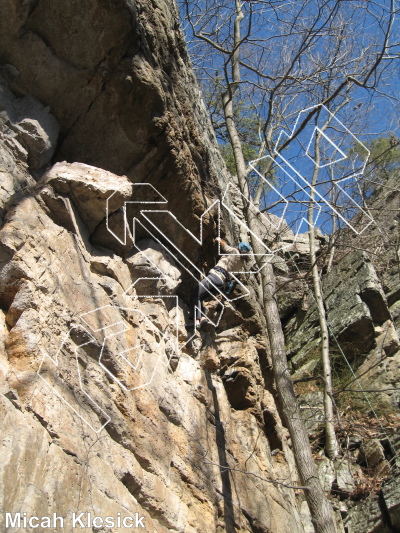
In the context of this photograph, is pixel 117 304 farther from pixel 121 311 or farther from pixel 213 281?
pixel 213 281

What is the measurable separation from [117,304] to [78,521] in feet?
7.10

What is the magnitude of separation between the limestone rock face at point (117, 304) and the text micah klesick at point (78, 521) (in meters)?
0.04

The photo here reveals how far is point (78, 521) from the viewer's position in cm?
324

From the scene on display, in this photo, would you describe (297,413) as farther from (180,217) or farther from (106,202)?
(106,202)

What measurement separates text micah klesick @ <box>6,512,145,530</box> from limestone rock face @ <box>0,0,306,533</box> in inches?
1.7

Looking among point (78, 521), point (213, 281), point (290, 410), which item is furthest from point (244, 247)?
point (78, 521)

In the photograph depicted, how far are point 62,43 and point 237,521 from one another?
4.87 m

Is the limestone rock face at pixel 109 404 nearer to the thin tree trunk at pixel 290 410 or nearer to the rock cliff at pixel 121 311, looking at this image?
the rock cliff at pixel 121 311

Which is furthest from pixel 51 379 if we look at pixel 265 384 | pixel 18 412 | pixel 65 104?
pixel 265 384

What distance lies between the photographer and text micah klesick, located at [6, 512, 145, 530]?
9.23ft

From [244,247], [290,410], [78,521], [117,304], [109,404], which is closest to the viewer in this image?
[78,521]

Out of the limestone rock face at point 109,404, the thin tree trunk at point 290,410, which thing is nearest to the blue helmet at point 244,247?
the thin tree trunk at point 290,410

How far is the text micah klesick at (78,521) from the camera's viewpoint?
9.23 feet

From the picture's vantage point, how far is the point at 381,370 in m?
8.90
